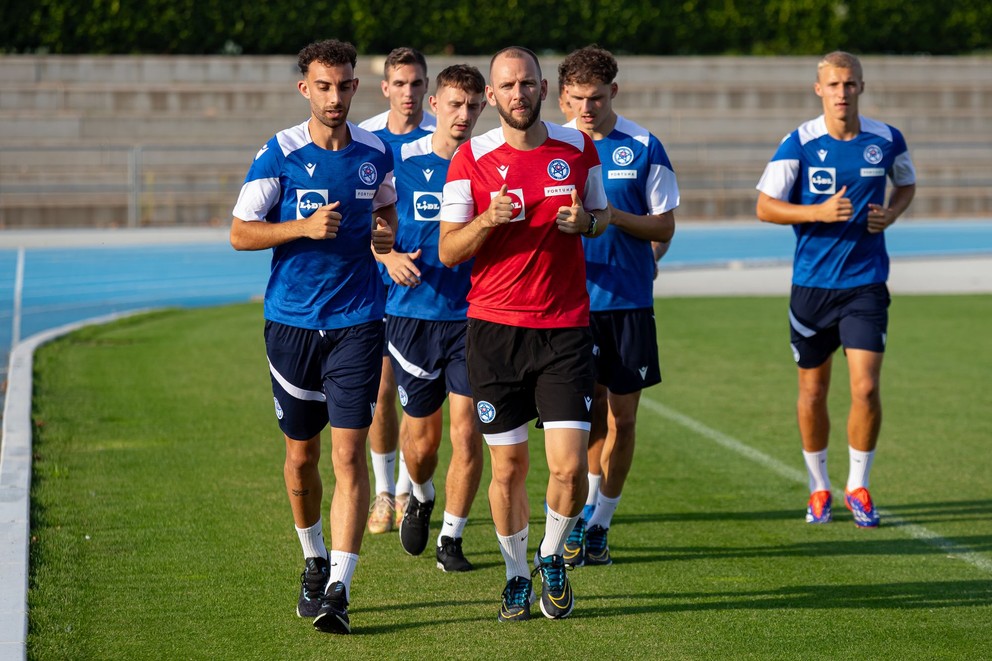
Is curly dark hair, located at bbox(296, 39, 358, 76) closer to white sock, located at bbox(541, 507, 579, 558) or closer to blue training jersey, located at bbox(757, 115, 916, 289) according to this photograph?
white sock, located at bbox(541, 507, 579, 558)

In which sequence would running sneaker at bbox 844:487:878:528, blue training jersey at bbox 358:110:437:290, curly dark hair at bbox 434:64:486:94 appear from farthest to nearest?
running sneaker at bbox 844:487:878:528, blue training jersey at bbox 358:110:437:290, curly dark hair at bbox 434:64:486:94

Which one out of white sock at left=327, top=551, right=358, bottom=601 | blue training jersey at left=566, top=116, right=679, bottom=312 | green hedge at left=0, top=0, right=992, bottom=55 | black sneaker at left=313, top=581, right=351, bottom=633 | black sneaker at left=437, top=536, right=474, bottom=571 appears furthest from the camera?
green hedge at left=0, top=0, right=992, bottom=55

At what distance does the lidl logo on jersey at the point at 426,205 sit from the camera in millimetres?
6812

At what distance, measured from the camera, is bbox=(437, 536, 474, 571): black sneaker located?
21.4 ft

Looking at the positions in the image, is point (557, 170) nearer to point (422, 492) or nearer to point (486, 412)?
point (486, 412)

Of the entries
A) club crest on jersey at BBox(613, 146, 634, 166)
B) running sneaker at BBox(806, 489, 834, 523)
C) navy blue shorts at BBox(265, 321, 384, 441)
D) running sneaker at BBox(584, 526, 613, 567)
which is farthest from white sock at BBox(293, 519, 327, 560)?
running sneaker at BBox(806, 489, 834, 523)

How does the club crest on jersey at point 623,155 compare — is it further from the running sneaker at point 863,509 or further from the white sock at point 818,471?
the running sneaker at point 863,509

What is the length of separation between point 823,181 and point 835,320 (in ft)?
2.47

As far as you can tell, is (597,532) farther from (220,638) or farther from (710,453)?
(710,453)

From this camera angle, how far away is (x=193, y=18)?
29.9 m

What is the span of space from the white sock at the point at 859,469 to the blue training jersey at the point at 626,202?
5.55 ft

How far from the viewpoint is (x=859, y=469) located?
7.51 meters

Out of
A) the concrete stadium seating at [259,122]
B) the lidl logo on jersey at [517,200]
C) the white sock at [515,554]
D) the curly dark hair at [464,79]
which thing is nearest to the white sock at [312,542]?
the white sock at [515,554]

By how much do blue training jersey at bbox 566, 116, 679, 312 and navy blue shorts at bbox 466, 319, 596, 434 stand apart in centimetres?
100
